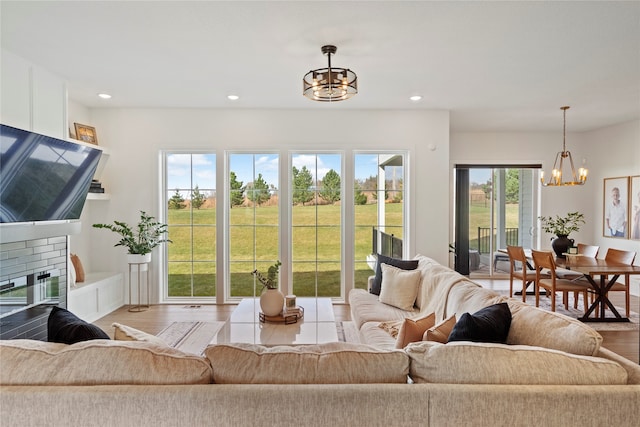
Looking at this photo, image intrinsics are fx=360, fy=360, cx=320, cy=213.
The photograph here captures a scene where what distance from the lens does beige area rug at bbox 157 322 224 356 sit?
3.42m

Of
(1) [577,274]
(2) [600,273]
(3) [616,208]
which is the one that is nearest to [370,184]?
(2) [600,273]

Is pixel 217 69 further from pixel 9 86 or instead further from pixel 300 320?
pixel 300 320

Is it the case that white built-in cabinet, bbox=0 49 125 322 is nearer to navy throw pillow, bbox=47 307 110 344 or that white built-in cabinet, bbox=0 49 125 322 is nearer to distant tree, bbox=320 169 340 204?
navy throw pillow, bbox=47 307 110 344

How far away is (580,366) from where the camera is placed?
51.9 inches

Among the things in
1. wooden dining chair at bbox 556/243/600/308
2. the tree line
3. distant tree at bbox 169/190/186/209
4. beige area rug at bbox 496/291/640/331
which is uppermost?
the tree line

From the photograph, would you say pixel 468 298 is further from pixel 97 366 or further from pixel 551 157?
pixel 551 157

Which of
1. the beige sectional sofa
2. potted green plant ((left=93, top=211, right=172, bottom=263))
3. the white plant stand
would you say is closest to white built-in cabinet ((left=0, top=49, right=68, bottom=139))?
potted green plant ((left=93, top=211, right=172, bottom=263))

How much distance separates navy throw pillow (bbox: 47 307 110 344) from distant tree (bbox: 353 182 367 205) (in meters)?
3.73

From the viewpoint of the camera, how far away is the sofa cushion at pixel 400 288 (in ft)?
11.0

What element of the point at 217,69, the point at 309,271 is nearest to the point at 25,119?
the point at 217,69

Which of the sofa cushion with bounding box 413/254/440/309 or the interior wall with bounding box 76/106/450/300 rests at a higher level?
Answer: the interior wall with bounding box 76/106/450/300

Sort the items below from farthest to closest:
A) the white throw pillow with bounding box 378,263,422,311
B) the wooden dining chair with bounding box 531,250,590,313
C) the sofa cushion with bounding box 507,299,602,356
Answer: the wooden dining chair with bounding box 531,250,590,313 < the white throw pillow with bounding box 378,263,422,311 < the sofa cushion with bounding box 507,299,602,356

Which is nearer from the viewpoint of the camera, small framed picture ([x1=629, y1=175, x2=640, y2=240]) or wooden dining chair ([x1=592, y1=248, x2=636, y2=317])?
wooden dining chair ([x1=592, y1=248, x2=636, y2=317])

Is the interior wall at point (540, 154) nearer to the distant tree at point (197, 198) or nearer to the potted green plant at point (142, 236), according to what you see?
the distant tree at point (197, 198)
